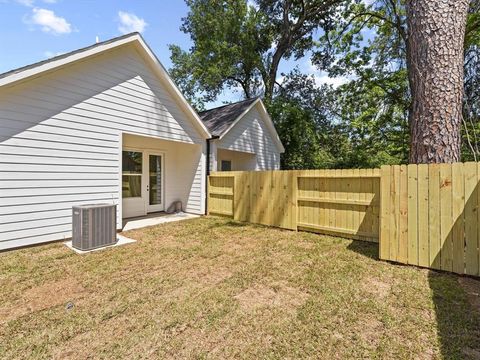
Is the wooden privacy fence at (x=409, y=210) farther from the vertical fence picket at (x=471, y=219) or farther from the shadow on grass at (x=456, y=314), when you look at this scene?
the shadow on grass at (x=456, y=314)

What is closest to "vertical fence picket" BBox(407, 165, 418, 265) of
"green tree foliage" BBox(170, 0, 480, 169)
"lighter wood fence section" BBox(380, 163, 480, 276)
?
"lighter wood fence section" BBox(380, 163, 480, 276)

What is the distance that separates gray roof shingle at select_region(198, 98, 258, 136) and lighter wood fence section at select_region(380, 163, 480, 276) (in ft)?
21.0

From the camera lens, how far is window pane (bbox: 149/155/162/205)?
9.09m

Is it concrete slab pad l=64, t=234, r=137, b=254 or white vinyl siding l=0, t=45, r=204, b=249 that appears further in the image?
concrete slab pad l=64, t=234, r=137, b=254

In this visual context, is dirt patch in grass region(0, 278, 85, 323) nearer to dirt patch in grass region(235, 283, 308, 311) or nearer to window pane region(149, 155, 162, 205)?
dirt patch in grass region(235, 283, 308, 311)

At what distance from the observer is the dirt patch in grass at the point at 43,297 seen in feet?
9.40

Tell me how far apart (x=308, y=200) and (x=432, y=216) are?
2.84 metres

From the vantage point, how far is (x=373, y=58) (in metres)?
14.1

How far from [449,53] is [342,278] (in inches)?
179

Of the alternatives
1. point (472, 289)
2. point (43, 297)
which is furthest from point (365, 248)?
point (43, 297)

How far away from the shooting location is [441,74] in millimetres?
4500

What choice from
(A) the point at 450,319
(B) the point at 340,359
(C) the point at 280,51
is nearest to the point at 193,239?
(B) the point at 340,359

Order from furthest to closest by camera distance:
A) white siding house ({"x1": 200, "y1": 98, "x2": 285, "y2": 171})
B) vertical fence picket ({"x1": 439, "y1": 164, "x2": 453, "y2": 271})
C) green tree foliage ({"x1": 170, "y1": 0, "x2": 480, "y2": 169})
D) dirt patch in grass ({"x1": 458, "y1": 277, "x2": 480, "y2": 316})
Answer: green tree foliage ({"x1": 170, "y1": 0, "x2": 480, "y2": 169})
white siding house ({"x1": 200, "y1": 98, "x2": 285, "y2": 171})
vertical fence picket ({"x1": 439, "y1": 164, "x2": 453, "y2": 271})
dirt patch in grass ({"x1": 458, "y1": 277, "x2": 480, "y2": 316})

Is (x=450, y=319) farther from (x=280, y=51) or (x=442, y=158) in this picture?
(x=280, y=51)
